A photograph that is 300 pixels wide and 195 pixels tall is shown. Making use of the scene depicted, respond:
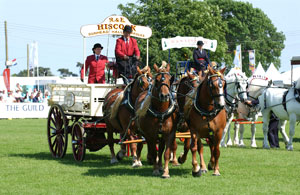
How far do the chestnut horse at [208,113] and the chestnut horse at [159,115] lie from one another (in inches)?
16.3

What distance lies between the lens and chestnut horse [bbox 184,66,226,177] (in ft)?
31.6

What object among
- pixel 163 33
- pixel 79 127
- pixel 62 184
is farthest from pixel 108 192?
pixel 163 33

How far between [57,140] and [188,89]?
447 centimetres

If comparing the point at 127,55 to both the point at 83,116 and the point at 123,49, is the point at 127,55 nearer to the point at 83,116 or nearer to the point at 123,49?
the point at 123,49

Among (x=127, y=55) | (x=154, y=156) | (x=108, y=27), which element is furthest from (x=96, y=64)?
(x=154, y=156)

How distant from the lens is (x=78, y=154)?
13.0 metres

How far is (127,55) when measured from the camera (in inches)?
504

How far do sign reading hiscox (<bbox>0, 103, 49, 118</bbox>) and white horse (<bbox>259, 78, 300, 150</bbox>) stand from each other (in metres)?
22.7

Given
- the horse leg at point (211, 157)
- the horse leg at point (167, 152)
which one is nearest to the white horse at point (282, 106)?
the horse leg at point (211, 157)

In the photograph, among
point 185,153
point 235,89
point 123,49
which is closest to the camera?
point 185,153

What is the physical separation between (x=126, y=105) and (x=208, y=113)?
226 cm

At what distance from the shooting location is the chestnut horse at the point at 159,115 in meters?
9.60

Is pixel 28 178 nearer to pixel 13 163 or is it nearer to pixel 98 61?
pixel 13 163

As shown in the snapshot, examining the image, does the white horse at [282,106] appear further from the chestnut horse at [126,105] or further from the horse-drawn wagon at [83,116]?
the chestnut horse at [126,105]
